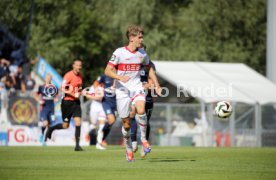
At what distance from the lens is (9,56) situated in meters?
37.9

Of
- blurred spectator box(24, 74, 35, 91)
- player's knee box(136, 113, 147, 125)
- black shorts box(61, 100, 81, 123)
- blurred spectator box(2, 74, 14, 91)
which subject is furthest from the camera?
blurred spectator box(2, 74, 14, 91)

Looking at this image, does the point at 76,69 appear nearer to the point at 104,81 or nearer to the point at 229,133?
the point at 104,81

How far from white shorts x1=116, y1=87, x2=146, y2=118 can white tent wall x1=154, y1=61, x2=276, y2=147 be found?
1698cm

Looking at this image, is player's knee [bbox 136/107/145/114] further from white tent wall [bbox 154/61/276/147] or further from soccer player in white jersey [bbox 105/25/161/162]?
white tent wall [bbox 154/61/276/147]

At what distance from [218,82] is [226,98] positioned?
6.47ft

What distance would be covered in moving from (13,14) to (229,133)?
11.4m

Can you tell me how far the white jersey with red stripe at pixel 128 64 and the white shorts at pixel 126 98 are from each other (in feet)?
0.32

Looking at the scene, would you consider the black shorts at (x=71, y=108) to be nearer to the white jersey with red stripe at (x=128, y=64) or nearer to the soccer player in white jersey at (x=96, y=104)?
the soccer player in white jersey at (x=96, y=104)

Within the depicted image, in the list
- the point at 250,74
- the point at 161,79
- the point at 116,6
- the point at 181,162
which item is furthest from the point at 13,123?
the point at 116,6

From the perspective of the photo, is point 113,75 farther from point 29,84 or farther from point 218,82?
point 218,82

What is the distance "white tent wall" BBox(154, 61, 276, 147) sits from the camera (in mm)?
32844

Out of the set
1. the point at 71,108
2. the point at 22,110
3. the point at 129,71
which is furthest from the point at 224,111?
the point at 22,110

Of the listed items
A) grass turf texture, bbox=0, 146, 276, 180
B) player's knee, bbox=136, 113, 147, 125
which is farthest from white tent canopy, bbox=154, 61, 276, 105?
player's knee, bbox=136, 113, 147, 125

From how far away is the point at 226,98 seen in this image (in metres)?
34.0
